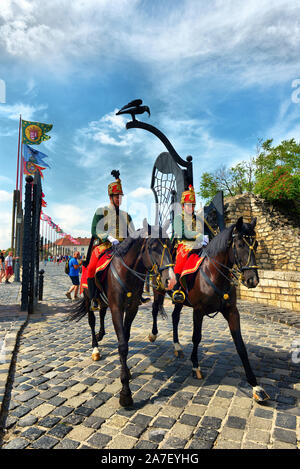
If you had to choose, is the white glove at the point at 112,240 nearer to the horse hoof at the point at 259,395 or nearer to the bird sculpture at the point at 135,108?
the horse hoof at the point at 259,395

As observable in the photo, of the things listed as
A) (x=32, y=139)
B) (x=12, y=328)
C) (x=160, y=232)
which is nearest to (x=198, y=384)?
(x=160, y=232)

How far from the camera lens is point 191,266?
434 cm

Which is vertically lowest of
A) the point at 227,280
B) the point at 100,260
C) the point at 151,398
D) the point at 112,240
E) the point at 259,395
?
the point at 151,398

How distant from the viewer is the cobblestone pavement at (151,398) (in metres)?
2.58

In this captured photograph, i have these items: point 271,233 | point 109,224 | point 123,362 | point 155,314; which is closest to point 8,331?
point 155,314

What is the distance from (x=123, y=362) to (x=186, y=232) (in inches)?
98.4

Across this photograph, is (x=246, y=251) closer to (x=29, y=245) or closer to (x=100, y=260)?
(x=100, y=260)

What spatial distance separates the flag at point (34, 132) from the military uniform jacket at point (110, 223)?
24.4 metres

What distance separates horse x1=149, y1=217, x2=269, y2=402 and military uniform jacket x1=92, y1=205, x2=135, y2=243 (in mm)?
1412

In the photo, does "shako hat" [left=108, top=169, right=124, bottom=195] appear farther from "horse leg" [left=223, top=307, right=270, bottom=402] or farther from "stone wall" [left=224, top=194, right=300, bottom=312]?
"stone wall" [left=224, top=194, right=300, bottom=312]

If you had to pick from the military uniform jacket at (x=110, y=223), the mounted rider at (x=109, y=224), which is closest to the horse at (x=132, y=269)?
the mounted rider at (x=109, y=224)

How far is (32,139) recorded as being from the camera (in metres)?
25.4
